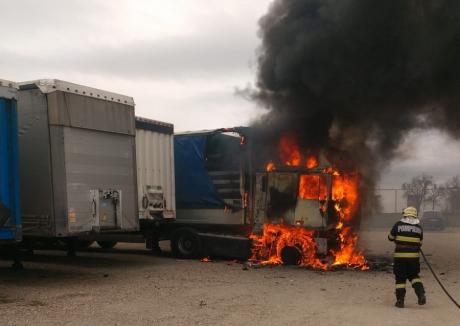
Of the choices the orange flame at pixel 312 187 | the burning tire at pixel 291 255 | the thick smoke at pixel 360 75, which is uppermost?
the thick smoke at pixel 360 75

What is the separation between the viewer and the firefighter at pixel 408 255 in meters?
A: 7.20

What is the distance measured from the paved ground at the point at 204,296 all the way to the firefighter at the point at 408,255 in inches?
11.6

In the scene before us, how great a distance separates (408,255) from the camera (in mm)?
7336

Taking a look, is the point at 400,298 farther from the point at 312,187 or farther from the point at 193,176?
the point at 193,176

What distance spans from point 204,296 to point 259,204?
406 centimetres

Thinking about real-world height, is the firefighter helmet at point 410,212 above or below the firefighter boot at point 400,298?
above

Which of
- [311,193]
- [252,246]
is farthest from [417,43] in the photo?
[252,246]

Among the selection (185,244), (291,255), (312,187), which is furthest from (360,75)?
(185,244)

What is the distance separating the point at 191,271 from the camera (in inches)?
415

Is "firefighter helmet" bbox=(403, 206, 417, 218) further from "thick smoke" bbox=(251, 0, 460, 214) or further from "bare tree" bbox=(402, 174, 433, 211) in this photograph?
"bare tree" bbox=(402, 174, 433, 211)

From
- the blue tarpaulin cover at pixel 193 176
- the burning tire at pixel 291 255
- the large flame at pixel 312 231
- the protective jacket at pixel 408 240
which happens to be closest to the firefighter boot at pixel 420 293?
the protective jacket at pixel 408 240

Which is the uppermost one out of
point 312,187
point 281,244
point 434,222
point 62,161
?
point 62,161

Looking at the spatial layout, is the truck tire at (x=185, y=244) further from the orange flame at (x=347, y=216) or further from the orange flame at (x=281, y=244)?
the orange flame at (x=347, y=216)

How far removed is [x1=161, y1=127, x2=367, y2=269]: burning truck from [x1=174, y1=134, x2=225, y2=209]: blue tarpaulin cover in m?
0.02
